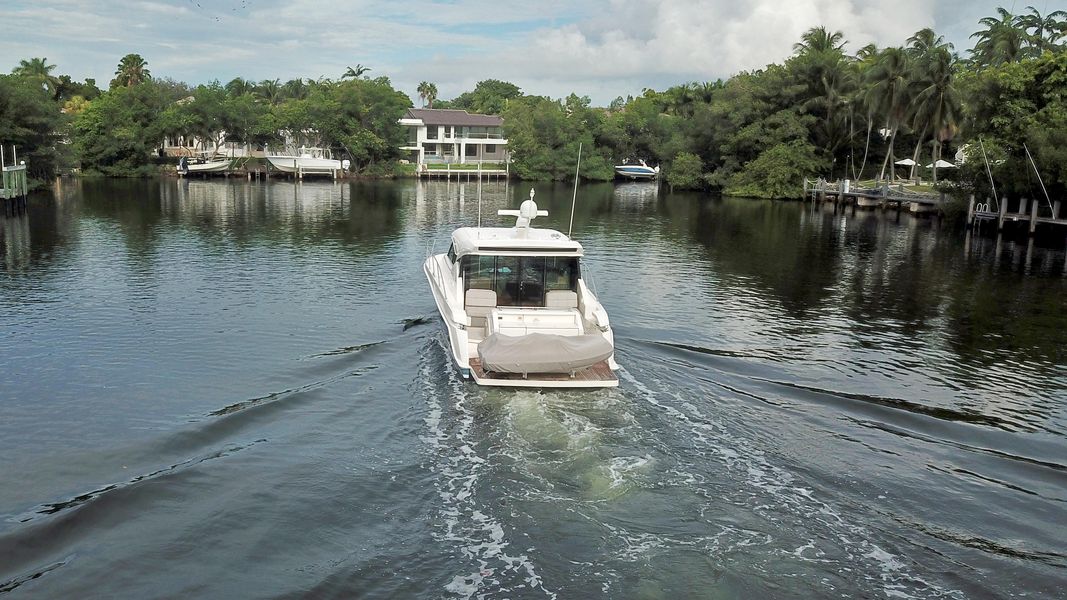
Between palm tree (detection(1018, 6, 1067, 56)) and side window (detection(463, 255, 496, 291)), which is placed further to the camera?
palm tree (detection(1018, 6, 1067, 56))

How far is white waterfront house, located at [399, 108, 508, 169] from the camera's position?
11369 centimetres

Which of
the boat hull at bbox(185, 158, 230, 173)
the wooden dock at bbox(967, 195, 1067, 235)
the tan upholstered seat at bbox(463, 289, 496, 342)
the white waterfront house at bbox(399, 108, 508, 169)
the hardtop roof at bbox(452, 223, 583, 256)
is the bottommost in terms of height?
the tan upholstered seat at bbox(463, 289, 496, 342)

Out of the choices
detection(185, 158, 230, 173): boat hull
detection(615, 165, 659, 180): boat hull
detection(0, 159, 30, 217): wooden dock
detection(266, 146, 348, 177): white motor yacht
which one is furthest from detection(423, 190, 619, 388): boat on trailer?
detection(615, 165, 659, 180): boat hull

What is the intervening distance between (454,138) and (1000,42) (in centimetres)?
6951

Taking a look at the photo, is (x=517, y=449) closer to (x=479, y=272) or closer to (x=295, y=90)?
(x=479, y=272)

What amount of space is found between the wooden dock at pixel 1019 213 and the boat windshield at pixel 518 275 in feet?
120

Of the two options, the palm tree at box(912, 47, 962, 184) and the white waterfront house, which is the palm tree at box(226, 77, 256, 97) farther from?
the palm tree at box(912, 47, 962, 184)

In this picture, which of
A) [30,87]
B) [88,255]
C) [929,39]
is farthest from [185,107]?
[929,39]

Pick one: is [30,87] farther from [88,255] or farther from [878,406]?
[878,406]

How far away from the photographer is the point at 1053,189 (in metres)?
43.5

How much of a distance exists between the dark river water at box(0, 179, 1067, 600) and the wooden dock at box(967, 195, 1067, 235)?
1785 centimetres

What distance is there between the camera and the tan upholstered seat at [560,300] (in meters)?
18.5

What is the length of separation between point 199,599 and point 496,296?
33.4 feet

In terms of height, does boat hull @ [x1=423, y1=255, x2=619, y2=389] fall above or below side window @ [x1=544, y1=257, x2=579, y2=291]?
below
